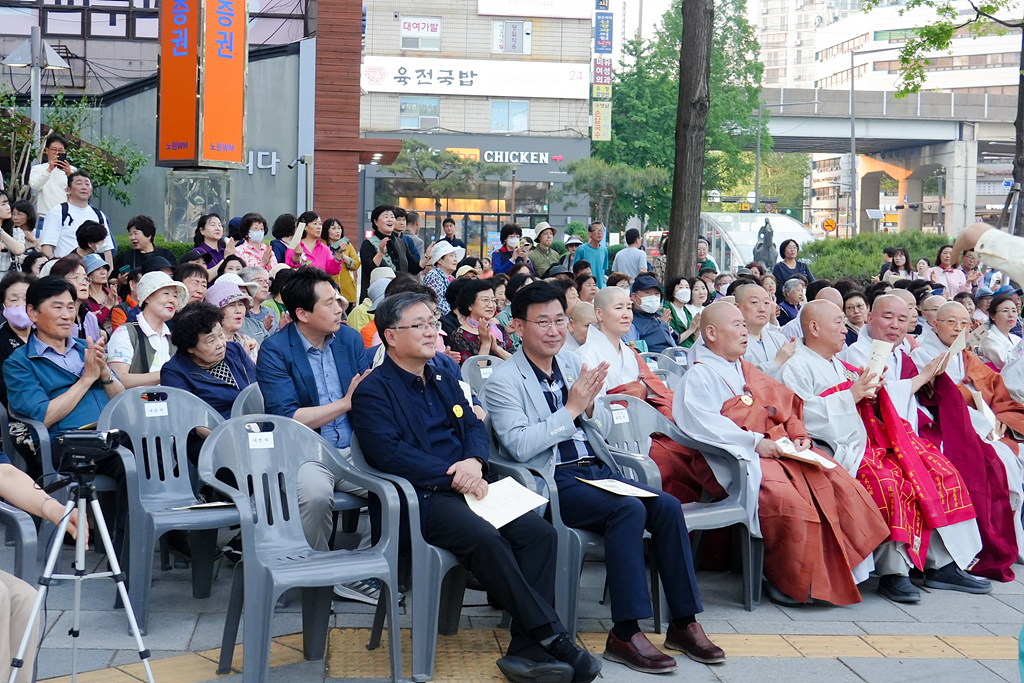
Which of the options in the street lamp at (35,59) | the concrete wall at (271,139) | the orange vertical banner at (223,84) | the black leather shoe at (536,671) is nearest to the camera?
the black leather shoe at (536,671)

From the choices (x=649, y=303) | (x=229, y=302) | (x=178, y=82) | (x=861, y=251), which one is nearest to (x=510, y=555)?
(x=229, y=302)

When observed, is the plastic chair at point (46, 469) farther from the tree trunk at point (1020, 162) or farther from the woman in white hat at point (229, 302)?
the tree trunk at point (1020, 162)

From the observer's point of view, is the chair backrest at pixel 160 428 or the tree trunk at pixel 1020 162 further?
the tree trunk at pixel 1020 162

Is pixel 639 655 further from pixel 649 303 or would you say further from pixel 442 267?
pixel 442 267

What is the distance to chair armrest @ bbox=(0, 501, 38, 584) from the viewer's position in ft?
13.2

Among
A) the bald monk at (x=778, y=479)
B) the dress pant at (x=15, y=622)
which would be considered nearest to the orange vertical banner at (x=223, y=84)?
the bald monk at (x=778, y=479)

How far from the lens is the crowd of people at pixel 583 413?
489 centimetres

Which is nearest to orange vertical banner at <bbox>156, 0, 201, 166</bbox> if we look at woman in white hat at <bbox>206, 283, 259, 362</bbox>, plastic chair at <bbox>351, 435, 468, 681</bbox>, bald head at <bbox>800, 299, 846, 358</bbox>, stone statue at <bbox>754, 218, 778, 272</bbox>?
woman in white hat at <bbox>206, 283, 259, 362</bbox>

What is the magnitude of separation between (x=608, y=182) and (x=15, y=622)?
39030mm

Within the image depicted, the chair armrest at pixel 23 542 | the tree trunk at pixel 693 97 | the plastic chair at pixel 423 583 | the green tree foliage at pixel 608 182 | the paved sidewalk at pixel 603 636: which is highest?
the green tree foliage at pixel 608 182

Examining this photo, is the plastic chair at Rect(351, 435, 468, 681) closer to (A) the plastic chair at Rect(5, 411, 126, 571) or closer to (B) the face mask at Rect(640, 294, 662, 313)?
(A) the plastic chair at Rect(5, 411, 126, 571)

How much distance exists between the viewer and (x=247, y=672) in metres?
4.33

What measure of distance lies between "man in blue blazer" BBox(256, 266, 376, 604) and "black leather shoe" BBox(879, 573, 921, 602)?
9.71 feet

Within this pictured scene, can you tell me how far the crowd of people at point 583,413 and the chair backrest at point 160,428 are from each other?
13 cm
